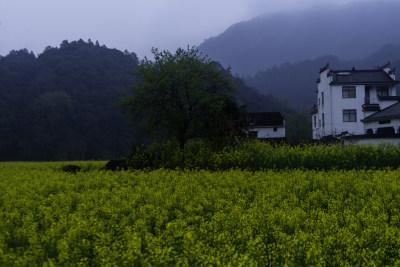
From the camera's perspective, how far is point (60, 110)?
169 ft

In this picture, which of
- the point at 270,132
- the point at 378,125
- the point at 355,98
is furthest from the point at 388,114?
the point at 270,132

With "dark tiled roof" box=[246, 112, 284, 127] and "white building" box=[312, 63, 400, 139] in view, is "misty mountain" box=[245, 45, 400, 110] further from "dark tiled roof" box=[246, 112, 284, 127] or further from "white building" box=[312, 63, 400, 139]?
"white building" box=[312, 63, 400, 139]

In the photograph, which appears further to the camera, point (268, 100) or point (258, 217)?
point (268, 100)

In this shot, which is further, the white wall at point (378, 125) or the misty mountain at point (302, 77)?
the misty mountain at point (302, 77)

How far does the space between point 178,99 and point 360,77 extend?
30274mm

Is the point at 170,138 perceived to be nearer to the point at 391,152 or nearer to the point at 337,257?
the point at 391,152

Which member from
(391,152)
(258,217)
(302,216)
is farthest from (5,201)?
(391,152)

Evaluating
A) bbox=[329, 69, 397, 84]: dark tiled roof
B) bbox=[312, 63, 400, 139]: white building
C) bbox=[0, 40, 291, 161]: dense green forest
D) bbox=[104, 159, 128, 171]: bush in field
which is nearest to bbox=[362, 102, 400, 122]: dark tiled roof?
bbox=[312, 63, 400, 139]: white building

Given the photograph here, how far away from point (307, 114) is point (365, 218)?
3187 inches

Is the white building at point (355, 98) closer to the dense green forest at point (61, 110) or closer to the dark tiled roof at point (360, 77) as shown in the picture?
the dark tiled roof at point (360, 77)

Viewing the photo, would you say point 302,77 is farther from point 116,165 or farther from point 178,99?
point 116,165

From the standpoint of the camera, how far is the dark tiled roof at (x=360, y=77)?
136ft

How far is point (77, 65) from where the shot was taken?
62625 millimetres

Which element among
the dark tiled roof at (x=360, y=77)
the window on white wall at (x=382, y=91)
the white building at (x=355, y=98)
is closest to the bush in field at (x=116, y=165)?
the white building at (x=355, y=98)
